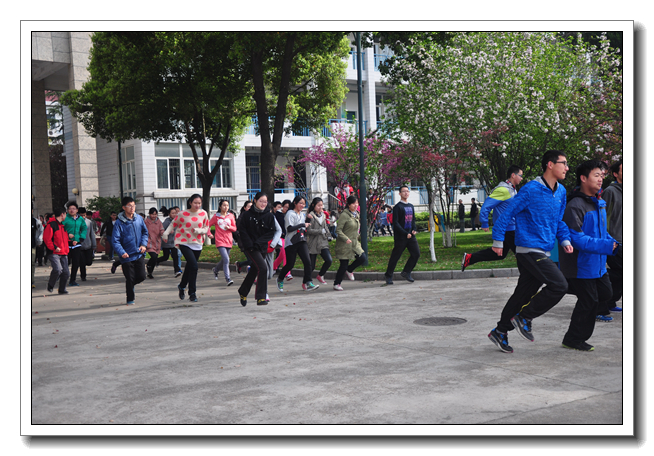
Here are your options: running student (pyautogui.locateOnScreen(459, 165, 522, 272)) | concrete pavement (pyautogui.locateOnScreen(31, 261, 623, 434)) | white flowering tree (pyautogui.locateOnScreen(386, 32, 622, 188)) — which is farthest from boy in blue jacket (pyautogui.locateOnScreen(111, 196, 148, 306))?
white flowering tree (pyautogui.locateOnScreen(386, 32, 622, 188))

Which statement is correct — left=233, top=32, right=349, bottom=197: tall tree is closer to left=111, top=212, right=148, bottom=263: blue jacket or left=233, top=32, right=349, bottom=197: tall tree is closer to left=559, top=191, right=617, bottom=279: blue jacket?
left=111, top=212, right=148, bottom=263: blue jacket

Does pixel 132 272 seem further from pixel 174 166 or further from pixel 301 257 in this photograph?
pixel 174 166

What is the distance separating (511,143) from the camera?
1961cm

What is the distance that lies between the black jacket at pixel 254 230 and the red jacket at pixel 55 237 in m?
5.09

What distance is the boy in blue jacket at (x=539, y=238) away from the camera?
6.02 metres

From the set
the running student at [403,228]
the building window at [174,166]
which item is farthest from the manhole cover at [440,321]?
the building window at [174,166]

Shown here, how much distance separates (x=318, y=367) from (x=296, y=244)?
638cm

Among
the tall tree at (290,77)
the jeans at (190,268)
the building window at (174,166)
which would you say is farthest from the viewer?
the building window at (174,166)

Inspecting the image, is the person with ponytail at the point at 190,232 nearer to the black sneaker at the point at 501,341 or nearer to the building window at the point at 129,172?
the black sneaker at the point at 501,341

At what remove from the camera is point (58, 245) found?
13016 millimetres

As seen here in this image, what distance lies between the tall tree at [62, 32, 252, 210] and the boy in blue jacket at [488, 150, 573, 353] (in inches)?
480
